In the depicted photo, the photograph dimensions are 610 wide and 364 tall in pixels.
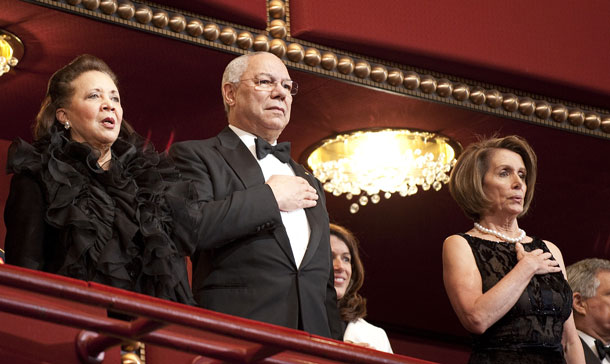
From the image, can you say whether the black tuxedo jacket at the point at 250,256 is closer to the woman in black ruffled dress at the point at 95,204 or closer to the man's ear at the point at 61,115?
the woman in black ruffled dress at the point at 95,204

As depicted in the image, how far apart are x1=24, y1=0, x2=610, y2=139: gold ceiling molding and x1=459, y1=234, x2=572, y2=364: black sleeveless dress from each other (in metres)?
1.06

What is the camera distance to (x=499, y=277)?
3156 mm

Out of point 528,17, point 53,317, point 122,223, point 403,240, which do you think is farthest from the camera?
point 403,240

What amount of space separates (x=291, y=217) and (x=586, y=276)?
1.63m

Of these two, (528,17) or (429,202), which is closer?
(528,17)

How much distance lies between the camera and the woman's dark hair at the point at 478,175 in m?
3.34

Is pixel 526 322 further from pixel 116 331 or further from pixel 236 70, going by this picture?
pixel 116 331

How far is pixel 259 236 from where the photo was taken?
9.53 feet

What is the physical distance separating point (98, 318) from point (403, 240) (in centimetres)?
367

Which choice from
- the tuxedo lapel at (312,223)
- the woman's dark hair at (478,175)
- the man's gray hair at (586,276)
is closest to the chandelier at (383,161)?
the man's gray hair at (586,276)

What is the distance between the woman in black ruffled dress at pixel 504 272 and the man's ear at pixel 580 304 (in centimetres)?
86

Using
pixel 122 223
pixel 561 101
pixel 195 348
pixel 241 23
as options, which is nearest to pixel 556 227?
pixel 561 101

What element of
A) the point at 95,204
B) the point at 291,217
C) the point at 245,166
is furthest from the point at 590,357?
the point at 95,204

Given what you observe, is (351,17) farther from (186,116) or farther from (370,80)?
(186,116)
